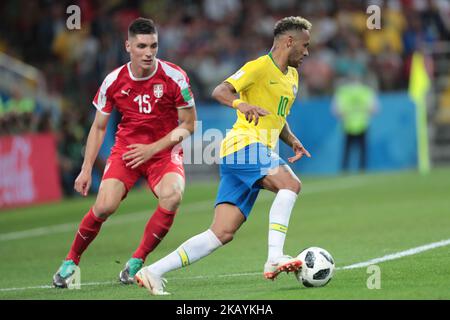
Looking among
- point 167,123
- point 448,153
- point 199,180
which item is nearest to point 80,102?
point 199,180

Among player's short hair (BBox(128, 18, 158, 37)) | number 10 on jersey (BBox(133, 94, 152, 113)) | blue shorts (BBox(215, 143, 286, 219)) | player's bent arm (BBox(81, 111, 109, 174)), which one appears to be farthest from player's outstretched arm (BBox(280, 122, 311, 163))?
player's bent arm (BBox(81, 111, 109, 174))

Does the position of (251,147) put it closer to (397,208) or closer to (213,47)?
(397,208)

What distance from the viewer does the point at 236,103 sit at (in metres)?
8.96

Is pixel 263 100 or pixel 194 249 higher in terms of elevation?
pixel 263 100

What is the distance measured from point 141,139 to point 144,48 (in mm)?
935

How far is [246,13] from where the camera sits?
28.6m

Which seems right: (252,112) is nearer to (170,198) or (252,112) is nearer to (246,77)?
(246,77)

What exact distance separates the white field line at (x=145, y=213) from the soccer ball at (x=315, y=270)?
7.98 metres

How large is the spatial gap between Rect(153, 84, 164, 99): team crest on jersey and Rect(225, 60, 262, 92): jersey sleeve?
3.63 feet

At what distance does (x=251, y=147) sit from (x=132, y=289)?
5.57ft

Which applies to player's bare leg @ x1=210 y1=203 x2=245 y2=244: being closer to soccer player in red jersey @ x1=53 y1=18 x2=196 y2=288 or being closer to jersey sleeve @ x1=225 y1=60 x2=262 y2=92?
soccer player in red jersey @ x1=53 y1=18 x2=196 y2=288

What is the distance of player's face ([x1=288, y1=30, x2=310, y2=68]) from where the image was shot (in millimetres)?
9570

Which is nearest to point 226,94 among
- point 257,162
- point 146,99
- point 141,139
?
point 257,162

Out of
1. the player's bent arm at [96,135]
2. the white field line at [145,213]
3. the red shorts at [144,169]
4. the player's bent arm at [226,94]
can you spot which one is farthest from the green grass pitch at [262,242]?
the player's bent arm at [226,94]
